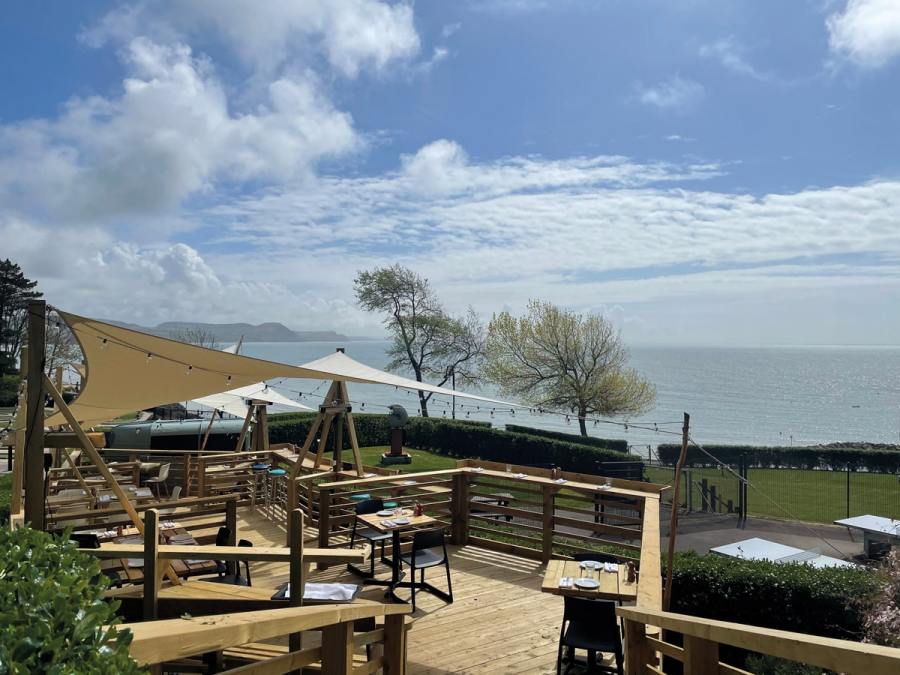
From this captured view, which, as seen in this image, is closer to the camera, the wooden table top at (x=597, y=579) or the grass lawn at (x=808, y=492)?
the wooden table top at (x=597, y=579)

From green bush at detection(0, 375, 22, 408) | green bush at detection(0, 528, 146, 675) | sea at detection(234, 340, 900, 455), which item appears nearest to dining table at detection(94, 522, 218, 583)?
green bush at detection(0, 528, 146, 675)

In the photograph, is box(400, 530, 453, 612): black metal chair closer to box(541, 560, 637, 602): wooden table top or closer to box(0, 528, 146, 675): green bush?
box(541, 560, 637, 602): wooden table top

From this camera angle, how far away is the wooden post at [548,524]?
26.4ft

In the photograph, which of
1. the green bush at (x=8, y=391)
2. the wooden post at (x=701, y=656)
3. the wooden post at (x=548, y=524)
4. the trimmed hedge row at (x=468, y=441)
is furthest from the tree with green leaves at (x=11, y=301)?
the wooden post at (x=701, y=656)

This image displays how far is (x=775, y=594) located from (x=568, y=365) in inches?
1089

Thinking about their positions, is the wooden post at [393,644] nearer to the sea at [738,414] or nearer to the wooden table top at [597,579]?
the wooden table top at [597,579]

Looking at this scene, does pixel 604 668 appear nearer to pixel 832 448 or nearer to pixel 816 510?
pixel 816 510

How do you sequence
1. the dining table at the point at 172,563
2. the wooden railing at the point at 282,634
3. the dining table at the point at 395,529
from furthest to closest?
the dining table at the point at 395,529, the dining table at the point at 172,563, the wooden railing at the point at 282,634

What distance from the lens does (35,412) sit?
4609mm

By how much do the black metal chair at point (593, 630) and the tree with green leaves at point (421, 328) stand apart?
119 ft

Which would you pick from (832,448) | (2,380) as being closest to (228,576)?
(832,448)

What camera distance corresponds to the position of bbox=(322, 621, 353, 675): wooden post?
2734 mm

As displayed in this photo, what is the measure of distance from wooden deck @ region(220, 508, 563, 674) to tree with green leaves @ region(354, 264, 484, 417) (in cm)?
3327

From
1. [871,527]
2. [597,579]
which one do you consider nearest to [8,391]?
[597,579]
